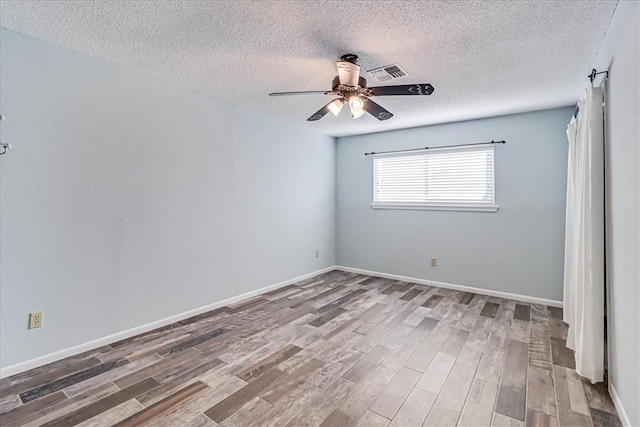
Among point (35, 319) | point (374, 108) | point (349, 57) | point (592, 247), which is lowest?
point (35, 319)

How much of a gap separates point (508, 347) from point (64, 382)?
3.38m

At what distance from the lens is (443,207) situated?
14.3 feet

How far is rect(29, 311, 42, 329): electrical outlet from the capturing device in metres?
2.23

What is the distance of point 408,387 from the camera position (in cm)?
203

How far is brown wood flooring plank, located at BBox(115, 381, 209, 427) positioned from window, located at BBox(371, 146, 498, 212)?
3.66 m

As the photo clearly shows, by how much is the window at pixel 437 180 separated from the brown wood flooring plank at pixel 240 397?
10.8ft

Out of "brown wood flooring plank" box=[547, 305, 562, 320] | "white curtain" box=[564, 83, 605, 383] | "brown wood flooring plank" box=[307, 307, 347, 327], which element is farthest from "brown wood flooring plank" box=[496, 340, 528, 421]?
"brown wood flooring plank" box=[307, 307, 347, 327]

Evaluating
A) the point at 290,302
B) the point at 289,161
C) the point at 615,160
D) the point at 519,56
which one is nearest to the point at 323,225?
the point at 289,161

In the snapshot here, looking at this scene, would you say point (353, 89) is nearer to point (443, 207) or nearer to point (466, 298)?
point (443, 207)

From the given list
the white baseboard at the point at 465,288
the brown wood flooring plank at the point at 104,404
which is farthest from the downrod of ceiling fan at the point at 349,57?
the white baseboard at the point at 465,288

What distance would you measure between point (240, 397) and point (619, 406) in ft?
7.30

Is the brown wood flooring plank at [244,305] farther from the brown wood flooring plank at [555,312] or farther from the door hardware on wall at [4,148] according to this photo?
the brown wood flooring plank at [555,312]

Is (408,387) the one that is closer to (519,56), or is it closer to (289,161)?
(519,56)

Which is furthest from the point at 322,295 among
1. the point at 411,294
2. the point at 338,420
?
the point at 338,420
